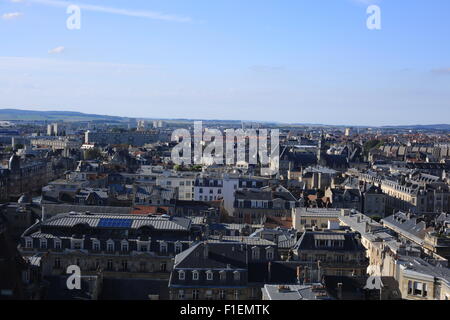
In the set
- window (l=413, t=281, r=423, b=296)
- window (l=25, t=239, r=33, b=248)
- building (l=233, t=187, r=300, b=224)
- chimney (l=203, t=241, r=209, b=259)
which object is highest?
chimney (l=203, t=241, r=209, b=259)

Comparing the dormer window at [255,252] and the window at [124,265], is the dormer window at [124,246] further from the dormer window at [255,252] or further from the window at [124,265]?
the dormer window at [255,252]

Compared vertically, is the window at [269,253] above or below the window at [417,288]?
above

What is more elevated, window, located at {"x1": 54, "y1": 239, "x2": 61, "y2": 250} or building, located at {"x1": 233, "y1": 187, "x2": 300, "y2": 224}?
window, located at {"x1": 54, "y1": 239, "x2": 61, "y2": 250}

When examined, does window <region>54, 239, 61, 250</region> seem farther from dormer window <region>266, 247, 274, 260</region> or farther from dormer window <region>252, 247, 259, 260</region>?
dormer window <region>266, 247, 274, 260</region>

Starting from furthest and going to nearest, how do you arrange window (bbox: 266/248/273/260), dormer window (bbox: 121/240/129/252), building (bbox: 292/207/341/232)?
building (bbox: 292/207/341/232) → dormer window (bbox: 121/240/129/252) → window (bbox: 266/248/273/260)

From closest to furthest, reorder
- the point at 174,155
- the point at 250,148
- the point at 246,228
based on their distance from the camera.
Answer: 1. the point at 246,228
2. the point at 174,155
3. the point at 250,148

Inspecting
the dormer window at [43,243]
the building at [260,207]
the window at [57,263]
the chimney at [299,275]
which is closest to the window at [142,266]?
the window at [57,263]

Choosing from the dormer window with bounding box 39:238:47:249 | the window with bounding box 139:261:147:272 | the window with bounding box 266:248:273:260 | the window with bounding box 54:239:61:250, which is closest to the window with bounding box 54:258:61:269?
the window with bounding box 54:239:61:250

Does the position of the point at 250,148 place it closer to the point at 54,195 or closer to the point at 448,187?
the point at 448,187

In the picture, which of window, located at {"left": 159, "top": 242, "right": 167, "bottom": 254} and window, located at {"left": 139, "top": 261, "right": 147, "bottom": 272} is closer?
window, located at {"left": 139, "top": 261, "right": 147, "bottom": 272}

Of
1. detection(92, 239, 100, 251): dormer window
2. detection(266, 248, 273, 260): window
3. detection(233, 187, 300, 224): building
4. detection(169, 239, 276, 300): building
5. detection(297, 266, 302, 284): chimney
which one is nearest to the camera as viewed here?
detection(297, 266, 302, 284): chimney
